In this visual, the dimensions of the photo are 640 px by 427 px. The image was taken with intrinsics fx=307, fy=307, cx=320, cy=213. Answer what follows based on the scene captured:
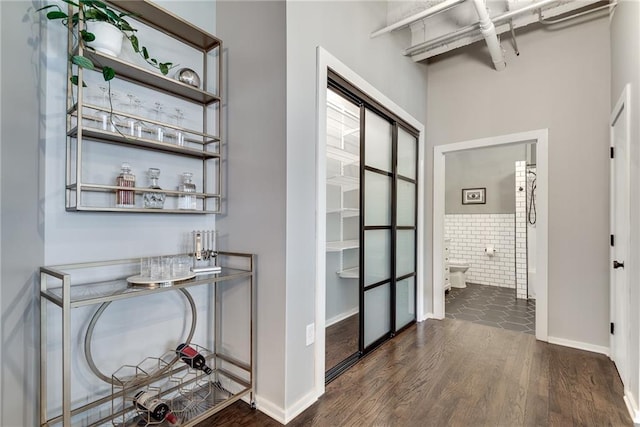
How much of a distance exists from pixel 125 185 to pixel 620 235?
3.38 m

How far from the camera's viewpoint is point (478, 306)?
415 cm

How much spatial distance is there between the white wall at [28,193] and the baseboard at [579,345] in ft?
12.3

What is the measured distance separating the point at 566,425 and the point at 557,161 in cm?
225

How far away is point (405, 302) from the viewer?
337cm

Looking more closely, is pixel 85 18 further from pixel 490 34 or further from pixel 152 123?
pixel 490 34

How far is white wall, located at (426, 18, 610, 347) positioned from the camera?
273 centimetres

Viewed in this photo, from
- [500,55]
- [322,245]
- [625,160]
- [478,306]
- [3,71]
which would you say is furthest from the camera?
[478,306]

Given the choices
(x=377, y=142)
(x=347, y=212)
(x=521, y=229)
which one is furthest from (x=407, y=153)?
(x=521, y=229)

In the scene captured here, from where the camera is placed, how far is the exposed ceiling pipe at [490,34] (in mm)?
2389

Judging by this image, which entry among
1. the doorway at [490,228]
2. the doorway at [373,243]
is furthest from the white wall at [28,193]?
the doorway at [490,228]

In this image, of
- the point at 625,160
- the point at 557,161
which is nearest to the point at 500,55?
the point at 557,161

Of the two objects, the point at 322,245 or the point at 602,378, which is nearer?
the point at 322,245

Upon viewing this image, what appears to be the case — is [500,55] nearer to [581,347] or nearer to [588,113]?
[588,113]

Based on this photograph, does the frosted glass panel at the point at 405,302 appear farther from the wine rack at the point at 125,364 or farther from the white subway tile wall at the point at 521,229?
the white subway tile wall at the point at 521,229
